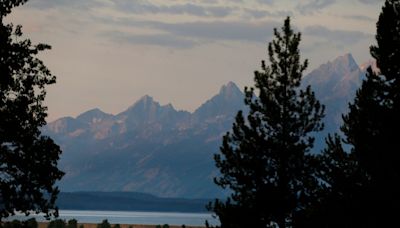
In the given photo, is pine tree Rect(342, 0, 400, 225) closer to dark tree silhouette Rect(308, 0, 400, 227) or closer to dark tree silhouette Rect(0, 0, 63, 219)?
dark tree silhouette Rect(308, 0, 400, 227)

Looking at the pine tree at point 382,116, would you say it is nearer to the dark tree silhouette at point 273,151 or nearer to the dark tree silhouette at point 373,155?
the dark tree silhouette at point 373,155

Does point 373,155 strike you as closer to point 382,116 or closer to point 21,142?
point 382,116

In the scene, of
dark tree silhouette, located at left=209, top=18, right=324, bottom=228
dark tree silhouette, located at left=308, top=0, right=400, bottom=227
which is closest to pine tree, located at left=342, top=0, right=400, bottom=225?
dark tree silhouette, located at left=308, top=0, right=400, bottom=227

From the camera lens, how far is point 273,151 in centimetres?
4716

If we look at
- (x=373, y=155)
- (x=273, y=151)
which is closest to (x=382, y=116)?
(x=373, y=155)

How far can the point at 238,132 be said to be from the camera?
47.6 m

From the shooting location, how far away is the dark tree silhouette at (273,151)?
46.7 metres

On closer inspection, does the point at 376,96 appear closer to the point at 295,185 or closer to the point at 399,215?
the point at 399,215

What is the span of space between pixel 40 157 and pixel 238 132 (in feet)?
51.8

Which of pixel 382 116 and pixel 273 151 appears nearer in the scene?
pixel 382 116

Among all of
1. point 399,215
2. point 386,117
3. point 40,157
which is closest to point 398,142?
point 386,117

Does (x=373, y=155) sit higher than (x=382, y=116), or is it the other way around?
(x=382, y=116)

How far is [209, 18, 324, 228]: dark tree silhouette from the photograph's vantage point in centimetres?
4669

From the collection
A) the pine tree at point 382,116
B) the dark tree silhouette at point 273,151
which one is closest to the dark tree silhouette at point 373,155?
the pine tree at point 382,116
